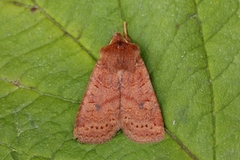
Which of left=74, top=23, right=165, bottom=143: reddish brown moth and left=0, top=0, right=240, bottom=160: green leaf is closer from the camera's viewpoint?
left=0, top=0, right=240, bottom=160: green leaf

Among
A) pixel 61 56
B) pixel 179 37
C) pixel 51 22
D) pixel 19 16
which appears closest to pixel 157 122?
pixel 179 37

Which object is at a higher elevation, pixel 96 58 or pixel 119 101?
pixel 96 58

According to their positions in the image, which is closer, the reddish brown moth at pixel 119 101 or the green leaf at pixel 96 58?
the green leaf at pixel 96 58

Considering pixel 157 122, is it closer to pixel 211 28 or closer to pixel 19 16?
pixel 211 28
